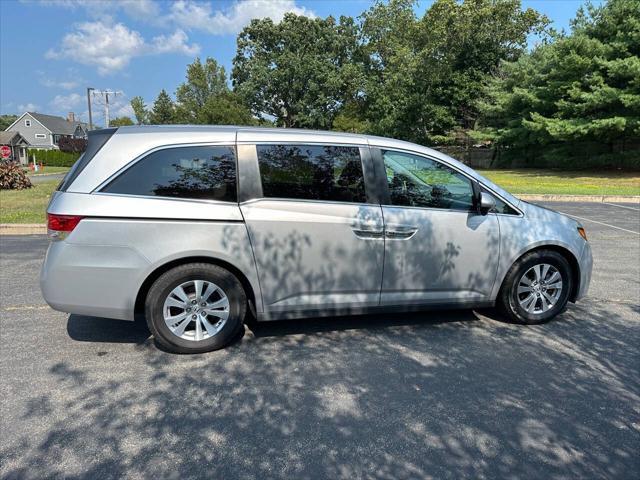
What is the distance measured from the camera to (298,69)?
51.3m

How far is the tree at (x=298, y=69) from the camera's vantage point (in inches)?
2015

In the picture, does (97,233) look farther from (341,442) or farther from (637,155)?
(637,155)

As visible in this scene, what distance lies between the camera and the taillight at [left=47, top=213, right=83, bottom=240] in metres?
3.57

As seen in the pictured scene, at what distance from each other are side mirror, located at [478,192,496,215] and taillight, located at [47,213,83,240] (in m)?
3.27

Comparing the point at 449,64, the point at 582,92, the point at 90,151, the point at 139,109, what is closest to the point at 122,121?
the point at 139,109

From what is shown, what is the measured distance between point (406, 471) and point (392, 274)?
1852 mm

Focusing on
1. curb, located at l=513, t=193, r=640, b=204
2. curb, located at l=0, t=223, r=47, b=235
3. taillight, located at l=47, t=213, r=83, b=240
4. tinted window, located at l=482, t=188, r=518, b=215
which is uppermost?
tinted window, located at l=482, t=188, r=518, b=215

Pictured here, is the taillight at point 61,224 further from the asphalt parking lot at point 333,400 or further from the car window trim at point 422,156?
the car window trim at point 422,156

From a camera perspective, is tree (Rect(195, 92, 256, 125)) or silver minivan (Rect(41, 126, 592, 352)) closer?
silver minivan (Rect(41, 126, 592, 352))

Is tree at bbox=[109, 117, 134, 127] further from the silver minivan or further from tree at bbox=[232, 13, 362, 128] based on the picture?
the silver minivan

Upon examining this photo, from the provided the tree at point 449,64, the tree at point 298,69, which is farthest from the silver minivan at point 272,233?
the tree at point 298,69

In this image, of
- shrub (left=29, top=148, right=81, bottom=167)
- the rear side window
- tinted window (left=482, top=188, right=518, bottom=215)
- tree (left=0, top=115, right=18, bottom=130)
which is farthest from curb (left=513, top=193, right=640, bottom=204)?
tree (left=0, top=115, right=18, bottom=130)

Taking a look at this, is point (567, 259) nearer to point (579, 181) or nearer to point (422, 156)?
point (422, 156)

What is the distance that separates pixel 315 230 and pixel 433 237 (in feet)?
3.45
